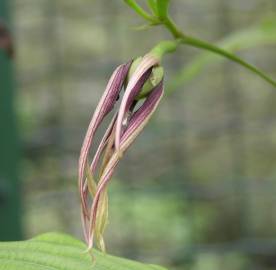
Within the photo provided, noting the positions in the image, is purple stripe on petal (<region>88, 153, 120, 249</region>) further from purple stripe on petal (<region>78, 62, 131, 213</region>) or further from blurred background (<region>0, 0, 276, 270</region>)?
blurred background (<region>0, 0, 276, 270</region>)

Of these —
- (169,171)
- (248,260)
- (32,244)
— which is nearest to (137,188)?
(169,171)

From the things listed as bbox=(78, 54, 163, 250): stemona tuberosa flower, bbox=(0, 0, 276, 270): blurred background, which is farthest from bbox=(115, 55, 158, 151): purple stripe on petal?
bbox=(0, 0, 276, 270): blurred background

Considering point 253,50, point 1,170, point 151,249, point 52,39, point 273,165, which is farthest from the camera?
point 273,165

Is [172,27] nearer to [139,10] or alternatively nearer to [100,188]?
[139,10]

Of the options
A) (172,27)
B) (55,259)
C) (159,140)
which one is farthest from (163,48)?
(159,140)

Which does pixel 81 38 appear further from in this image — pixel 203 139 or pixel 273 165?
pixel 273 165

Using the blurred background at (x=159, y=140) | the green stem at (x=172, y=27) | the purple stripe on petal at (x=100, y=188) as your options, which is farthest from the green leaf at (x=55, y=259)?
the blurred background at (x=159, y=140)
